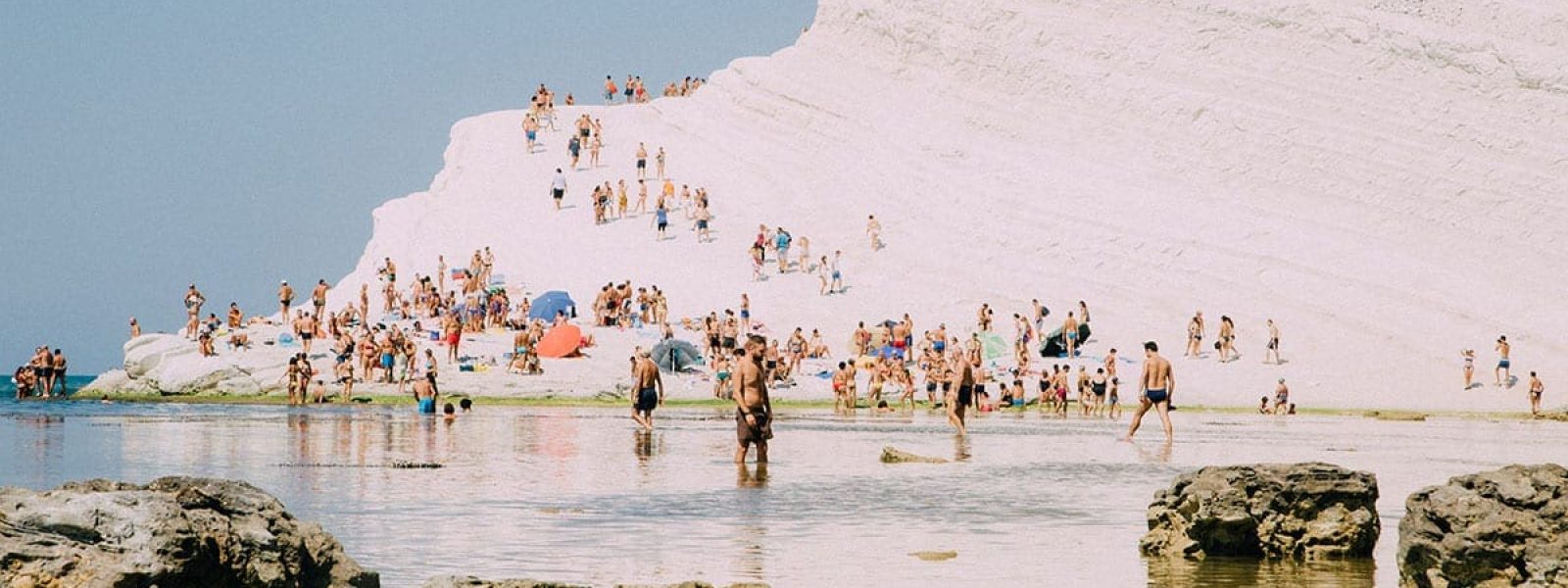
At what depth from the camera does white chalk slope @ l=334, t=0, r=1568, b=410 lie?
39.8m

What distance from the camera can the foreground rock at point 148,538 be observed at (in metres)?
5.85

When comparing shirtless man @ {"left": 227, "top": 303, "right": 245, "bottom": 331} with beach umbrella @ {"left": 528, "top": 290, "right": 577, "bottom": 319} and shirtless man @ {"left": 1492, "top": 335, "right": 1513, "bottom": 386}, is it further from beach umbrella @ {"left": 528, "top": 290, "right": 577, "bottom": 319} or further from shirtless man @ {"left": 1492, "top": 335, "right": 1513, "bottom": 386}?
shirtless man @ {"left": 1492, "top": 335, "right": 1513, "bottom": 386}

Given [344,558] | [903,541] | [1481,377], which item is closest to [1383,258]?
[1481,377]

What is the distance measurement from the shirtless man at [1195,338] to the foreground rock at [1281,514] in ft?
93.9

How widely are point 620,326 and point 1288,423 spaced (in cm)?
1538

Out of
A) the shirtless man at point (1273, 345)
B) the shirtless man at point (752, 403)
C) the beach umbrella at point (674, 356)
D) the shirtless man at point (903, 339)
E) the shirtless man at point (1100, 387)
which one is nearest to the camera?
the shirtless man at point (752, 403)

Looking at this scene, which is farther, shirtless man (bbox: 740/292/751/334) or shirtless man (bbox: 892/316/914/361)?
shirtless man (bbox: 740/292/751/334)

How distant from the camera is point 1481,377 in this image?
119ft

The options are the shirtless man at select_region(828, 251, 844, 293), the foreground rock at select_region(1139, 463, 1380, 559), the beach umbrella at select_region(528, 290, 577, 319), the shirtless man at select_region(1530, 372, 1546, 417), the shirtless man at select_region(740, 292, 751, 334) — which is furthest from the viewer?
the shirtless man at select_region(828, 251, 844, 293)

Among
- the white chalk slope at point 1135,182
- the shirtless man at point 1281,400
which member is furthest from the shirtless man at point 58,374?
the shirtless man at point 1281,400

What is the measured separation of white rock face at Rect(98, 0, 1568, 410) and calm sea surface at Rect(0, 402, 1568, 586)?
42.9 feet

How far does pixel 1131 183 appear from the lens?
154 feet

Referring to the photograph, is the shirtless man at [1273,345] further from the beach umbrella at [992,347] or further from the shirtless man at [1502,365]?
the beach umbrella at [992,347]

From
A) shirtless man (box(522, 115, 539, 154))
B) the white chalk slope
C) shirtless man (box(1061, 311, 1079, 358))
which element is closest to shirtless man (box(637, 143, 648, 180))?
the white chalk slope
